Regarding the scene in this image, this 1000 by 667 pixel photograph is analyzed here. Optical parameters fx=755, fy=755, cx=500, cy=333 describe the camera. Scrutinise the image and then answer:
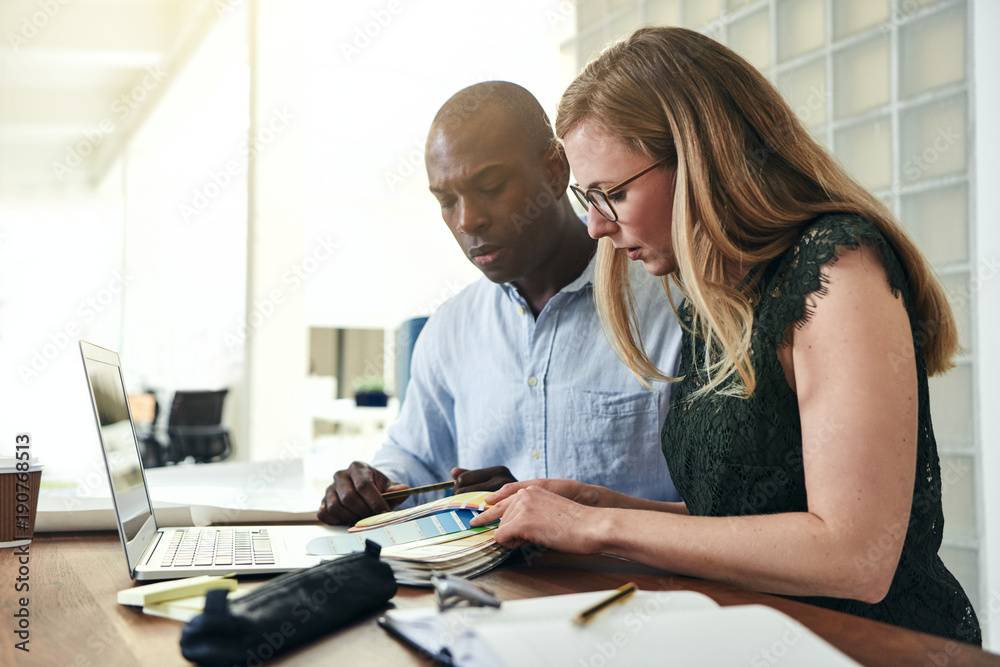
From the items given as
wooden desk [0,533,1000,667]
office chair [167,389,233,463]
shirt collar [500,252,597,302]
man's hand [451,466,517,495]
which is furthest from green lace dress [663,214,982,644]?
office chair [167,389,233,463]

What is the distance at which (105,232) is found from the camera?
7.34 metres

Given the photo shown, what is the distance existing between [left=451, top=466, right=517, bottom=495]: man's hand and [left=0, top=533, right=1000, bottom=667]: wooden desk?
21cm

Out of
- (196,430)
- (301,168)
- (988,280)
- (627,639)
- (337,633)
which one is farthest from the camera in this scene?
(196,430)

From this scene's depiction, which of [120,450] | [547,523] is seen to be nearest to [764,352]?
[547,523]

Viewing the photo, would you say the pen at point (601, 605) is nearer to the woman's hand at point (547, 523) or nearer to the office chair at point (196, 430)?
the woman's hand at point (547, 523)

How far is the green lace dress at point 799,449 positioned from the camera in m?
0.95

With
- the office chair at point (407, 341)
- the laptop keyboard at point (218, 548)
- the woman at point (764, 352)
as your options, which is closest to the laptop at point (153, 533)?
the laptop keyboard at point (218, 548)

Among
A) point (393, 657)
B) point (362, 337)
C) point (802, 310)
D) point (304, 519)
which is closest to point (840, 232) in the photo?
point (802, 310)

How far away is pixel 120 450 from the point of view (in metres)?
0.98

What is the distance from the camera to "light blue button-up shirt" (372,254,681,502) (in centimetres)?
156

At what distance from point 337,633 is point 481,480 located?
579 mm

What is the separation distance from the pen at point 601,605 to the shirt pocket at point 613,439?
90 cm

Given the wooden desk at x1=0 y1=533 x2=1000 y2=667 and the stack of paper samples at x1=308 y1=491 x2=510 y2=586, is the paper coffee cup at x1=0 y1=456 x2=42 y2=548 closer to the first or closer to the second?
the wooden desk at x1=0 y1=533 x2=1000 y2=667

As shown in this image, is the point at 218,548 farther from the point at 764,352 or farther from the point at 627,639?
the point at 764,352
